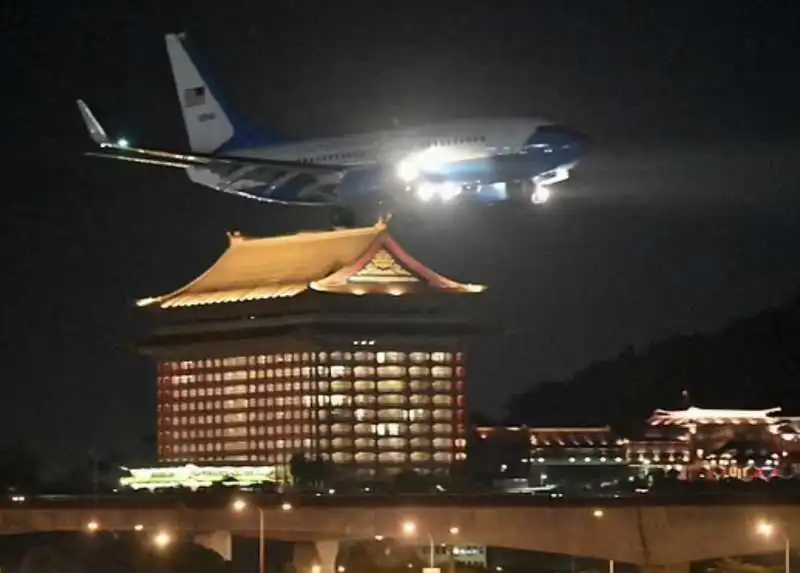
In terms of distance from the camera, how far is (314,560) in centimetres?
12231

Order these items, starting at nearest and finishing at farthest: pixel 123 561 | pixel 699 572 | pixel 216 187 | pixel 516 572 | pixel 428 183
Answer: pixel 123 561 → pixel 699 572 → pixel 428 183 → pixel 516 572 → pixel 216 187

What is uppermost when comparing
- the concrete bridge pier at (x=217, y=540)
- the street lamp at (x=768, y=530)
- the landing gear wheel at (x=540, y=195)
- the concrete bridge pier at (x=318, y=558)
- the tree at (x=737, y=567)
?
the landing gear wheel at (x=540, y=195)

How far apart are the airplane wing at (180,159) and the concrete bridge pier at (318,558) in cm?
2289

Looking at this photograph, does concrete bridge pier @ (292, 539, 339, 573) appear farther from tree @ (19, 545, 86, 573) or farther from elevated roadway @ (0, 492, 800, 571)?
tree @ (19, 545, 86, 573)

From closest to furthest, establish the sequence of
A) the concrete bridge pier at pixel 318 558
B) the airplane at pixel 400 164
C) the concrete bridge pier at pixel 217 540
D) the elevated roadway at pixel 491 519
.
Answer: the elevated roadway at pixel 491 519 < the concrete bridge pier at pixel 318 558 < the concrete bridge pier at pixel 217 540 < the airplane at pixel 400 164

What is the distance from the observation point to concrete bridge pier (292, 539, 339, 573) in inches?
4661

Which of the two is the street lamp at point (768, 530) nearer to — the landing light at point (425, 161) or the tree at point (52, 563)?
the tree at point (52, 563)

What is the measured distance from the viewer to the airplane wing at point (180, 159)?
136 metres

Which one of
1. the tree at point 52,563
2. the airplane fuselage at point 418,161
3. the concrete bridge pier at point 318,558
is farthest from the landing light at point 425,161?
the tree at point 52,563

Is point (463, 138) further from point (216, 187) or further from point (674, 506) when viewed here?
point (674, 506)

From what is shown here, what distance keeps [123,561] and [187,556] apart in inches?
101

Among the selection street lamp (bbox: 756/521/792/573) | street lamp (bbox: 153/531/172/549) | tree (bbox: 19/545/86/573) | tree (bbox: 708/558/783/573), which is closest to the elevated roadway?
street lamp (bbox: 756/521/792/573)

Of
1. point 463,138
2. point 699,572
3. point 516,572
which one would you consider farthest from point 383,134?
point 699,572

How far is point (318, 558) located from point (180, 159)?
95.1 ft
